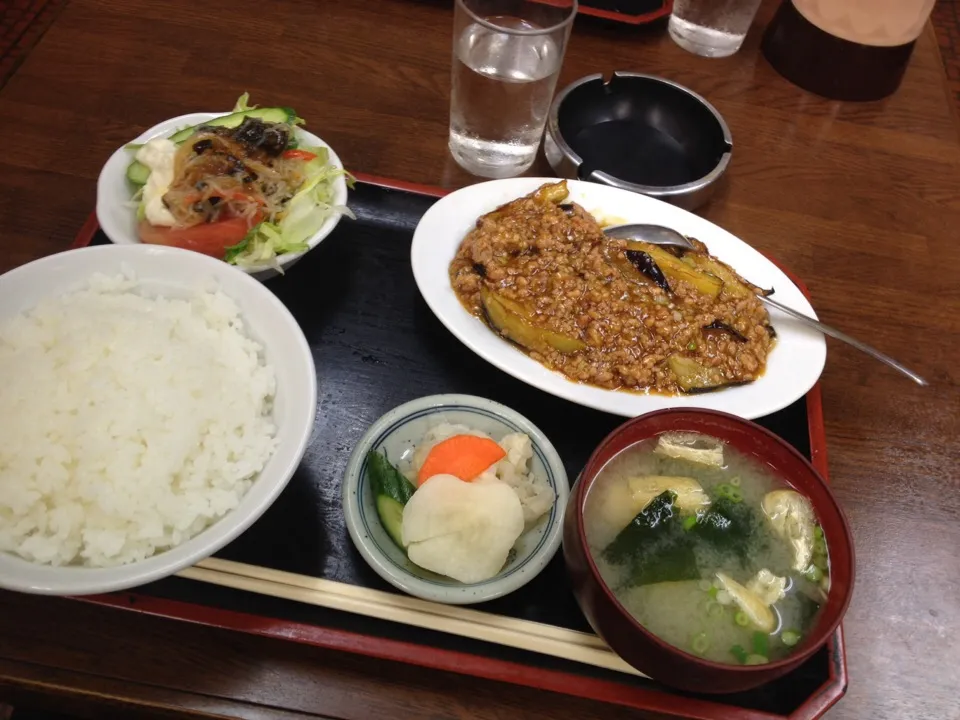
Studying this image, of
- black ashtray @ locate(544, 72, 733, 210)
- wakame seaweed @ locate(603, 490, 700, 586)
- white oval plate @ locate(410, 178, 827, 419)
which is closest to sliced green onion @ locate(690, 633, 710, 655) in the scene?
wakame seaweed @ locate(603, 490, 700, 586)

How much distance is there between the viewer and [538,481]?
170cm

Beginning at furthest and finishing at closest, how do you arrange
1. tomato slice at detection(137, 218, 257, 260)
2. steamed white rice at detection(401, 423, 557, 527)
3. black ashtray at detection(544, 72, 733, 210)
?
black ashtray at detection(544, 72, 733, 210)
tomato slice at detection(137, 218, 257, 260)
steamed white rice at detection(401, 423, 557, 527)

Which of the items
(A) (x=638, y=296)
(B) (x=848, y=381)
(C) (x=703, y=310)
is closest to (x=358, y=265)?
(A) (x=638, y=296)

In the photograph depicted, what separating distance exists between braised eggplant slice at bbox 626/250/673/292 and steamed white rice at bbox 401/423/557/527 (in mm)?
706

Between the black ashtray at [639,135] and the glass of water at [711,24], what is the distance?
0.61 metres

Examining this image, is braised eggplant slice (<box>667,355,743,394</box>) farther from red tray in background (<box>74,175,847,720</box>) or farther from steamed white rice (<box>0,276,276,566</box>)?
steamed white rice (<box>0,276,276,566</box>)

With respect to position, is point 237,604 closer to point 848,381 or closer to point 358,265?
point 358,265

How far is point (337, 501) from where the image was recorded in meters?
1.75

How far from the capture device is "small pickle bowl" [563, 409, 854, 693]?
4.12ft

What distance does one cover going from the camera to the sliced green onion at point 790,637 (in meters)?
1.37

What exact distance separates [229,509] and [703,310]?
4.60 feet

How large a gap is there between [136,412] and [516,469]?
0.86 meters

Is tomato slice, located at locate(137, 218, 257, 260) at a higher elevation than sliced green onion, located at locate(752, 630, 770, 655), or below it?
below

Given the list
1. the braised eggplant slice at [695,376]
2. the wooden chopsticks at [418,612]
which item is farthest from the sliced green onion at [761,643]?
the braised eggplant slice at [695,376]
